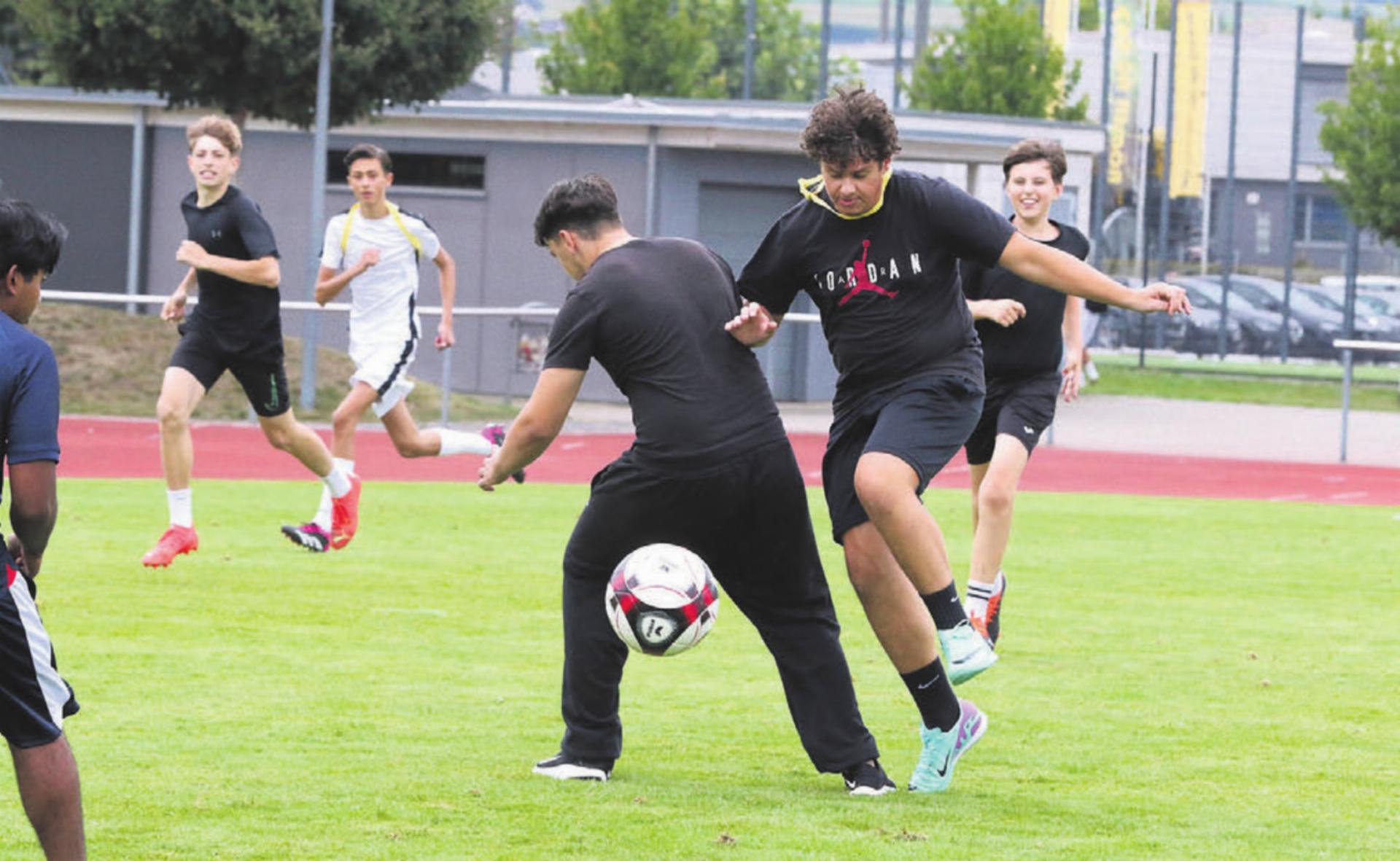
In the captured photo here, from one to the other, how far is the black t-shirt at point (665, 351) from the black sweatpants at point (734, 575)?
0.28 ft

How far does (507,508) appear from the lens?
1641 cm

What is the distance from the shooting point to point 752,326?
21.8ft

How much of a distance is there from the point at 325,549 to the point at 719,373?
6.78 meters

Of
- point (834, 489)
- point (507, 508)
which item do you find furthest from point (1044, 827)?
point (507, 508)

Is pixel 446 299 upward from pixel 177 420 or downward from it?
upward

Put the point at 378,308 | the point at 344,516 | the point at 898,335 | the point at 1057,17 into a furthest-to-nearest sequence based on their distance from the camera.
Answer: the point at 1057,17 → the point at 378,308 → the point at 344,516 → the point at 898,335

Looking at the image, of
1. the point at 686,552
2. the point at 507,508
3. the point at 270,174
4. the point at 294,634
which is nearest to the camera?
the point at 686,552

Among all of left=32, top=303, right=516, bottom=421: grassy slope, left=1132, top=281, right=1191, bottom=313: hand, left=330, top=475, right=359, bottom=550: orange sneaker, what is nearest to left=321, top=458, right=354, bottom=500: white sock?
left=330, top=475, right=359, bottom=550: orange sneaker

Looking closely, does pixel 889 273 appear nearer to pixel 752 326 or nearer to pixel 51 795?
pixel 752 326

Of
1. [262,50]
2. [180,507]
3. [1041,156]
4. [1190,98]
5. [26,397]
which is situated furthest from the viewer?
[1190,98]

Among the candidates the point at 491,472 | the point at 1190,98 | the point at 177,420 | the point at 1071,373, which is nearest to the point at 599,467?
the point at 177,420

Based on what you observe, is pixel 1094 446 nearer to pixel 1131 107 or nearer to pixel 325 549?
pixel 325 549

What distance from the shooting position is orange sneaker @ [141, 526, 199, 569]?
11734 mm

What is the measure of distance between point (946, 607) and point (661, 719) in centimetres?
159
